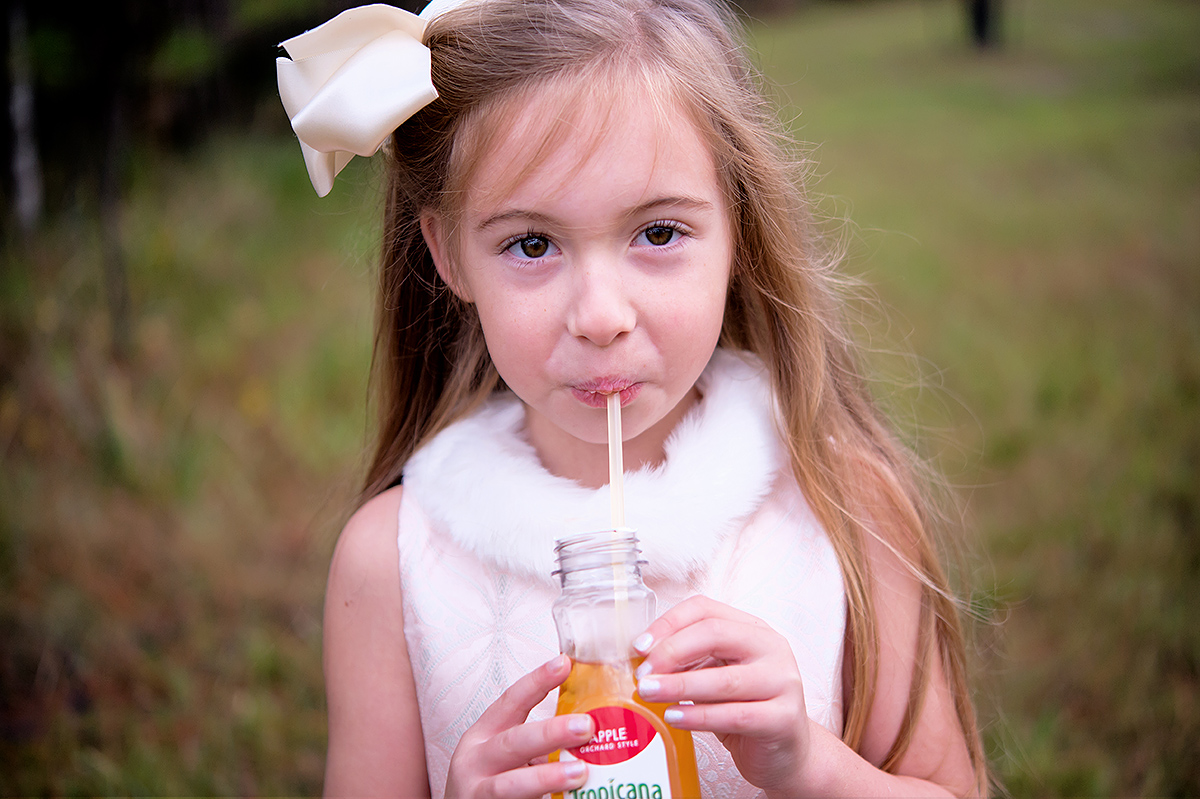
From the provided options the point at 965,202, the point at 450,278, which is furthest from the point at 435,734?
the point at 965,202

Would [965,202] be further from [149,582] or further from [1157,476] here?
[149,582]

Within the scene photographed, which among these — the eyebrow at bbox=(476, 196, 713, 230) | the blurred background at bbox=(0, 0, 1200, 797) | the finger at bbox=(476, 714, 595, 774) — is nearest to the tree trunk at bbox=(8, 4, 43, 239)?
the blurred background at bbox=(0, 0, 1200, 797)

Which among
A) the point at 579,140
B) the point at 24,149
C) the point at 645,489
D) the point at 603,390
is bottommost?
the point at 645,489

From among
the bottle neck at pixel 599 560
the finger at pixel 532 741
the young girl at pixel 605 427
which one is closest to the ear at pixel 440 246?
the young girl at pixel 605 427

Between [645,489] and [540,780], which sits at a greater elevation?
[645,489]

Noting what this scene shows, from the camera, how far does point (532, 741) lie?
837 mm

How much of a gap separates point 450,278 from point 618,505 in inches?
16.9

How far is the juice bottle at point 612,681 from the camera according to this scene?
0.83m

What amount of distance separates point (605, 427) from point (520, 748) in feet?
1.26

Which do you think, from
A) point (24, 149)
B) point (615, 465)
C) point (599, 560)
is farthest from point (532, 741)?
point (24, 149)

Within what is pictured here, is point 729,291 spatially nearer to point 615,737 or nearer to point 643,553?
point 643,553

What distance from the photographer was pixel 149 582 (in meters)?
2.41

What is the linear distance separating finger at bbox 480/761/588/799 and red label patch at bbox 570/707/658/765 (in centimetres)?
1

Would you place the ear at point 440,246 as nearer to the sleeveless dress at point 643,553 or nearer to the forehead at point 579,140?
the forehead at point 579,140
